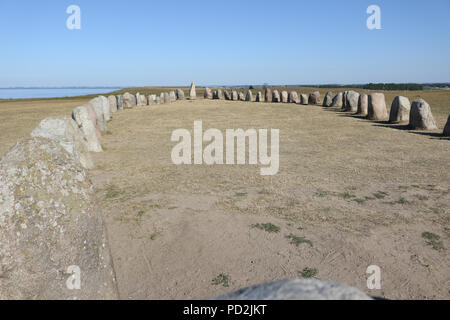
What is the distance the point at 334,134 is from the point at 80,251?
12079 mm

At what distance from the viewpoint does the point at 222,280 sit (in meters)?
3.82

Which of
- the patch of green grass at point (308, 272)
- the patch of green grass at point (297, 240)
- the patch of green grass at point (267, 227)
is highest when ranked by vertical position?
the patch of green grass at point (267, 227)

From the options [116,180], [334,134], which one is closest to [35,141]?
[116,180]

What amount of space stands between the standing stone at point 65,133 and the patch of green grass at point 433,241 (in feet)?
21.3

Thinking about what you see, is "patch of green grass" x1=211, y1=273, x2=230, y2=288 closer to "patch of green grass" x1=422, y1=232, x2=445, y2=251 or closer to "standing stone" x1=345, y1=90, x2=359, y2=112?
"patch of green grass" x1=422, y1=232, x2=445, y2=251

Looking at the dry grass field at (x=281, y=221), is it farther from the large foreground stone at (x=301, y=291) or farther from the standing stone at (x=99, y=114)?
the standing stone at (x=99, y=114)

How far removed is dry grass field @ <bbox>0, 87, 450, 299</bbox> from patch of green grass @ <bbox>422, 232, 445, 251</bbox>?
24mm

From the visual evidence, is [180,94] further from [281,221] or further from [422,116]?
[281,221]

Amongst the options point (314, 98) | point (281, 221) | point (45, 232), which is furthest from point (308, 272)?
point (314, 98)

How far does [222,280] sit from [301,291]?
8.14ft

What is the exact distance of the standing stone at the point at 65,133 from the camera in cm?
726

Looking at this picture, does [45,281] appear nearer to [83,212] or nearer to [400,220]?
[83,212]

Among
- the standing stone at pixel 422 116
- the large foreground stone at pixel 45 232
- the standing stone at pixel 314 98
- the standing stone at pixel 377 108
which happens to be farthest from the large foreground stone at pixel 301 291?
the standing stone at pixel 314 98

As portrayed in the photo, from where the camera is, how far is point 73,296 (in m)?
2.77
